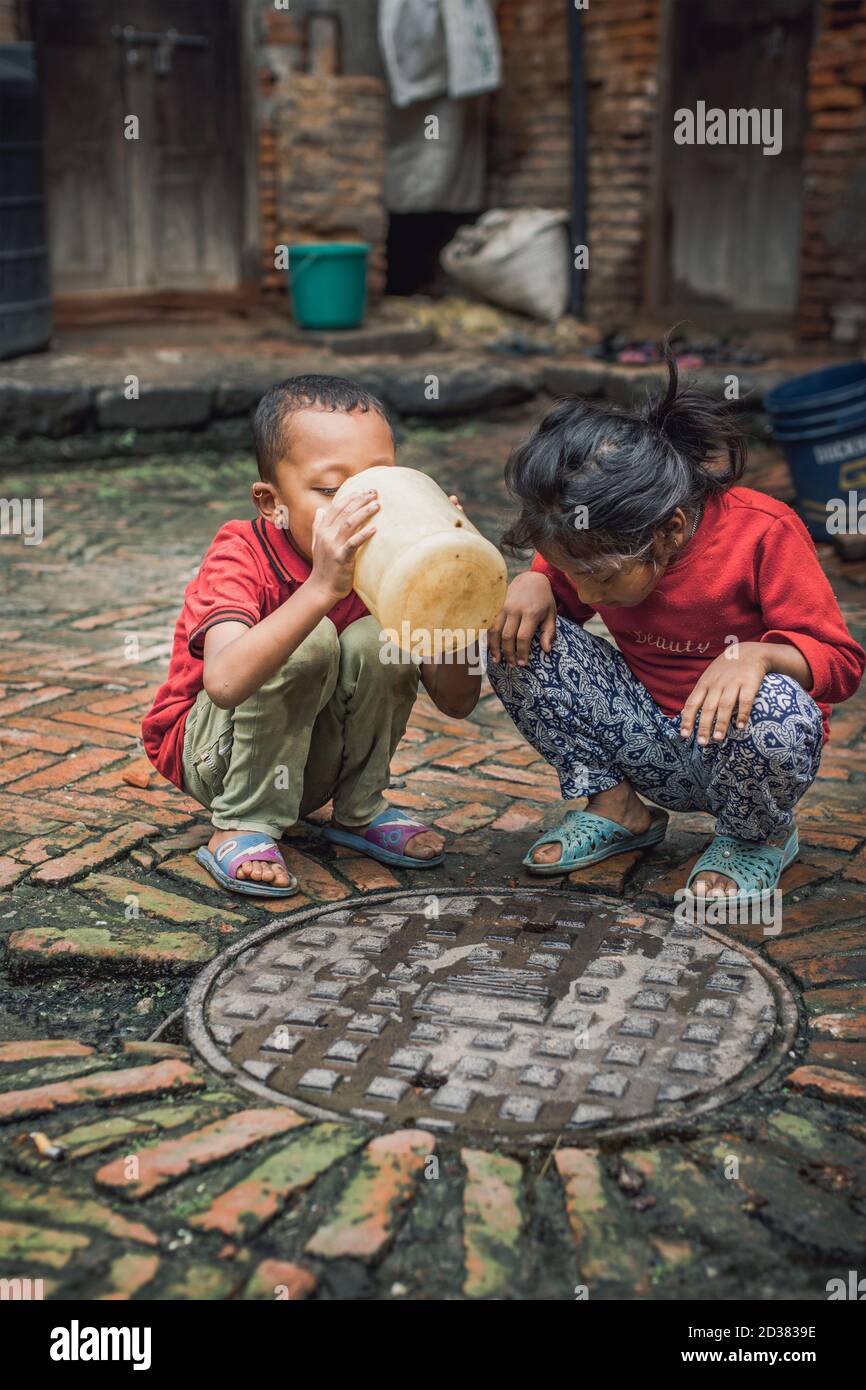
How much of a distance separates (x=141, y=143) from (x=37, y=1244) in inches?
347

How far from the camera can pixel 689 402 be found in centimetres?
250

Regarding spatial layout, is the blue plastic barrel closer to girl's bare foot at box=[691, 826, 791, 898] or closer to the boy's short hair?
girl's bare foot at box=[691, 826, 791, 898]

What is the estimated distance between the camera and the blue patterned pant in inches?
96.8

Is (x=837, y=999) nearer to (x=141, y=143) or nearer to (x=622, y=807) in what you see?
(x=622, y=807)

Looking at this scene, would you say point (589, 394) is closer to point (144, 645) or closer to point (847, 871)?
point (144, 645)

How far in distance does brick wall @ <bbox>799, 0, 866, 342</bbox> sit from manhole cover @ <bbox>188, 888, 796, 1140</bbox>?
655 centimetres

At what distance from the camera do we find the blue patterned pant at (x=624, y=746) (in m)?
2.46

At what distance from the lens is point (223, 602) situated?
2.46m

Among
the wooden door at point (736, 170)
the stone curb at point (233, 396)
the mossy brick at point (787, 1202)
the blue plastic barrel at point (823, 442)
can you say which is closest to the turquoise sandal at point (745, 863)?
the mossy brick at point (787, 1202)

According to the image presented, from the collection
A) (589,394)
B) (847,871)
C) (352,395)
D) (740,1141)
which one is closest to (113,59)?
(589,394)

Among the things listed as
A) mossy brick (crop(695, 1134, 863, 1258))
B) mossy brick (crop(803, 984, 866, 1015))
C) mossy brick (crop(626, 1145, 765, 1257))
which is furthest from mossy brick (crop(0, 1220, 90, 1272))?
mossy brick (crop(803, 984, 866, 1015))

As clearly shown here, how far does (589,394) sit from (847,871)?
573cm

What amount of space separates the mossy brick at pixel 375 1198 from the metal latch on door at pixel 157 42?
28.3 feet

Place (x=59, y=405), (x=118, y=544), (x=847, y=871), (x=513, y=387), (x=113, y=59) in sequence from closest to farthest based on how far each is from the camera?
(x=847, y=871), (x=118, y=544), (x=59, y=405), (x=513, y=387), (x=113, y=59)
